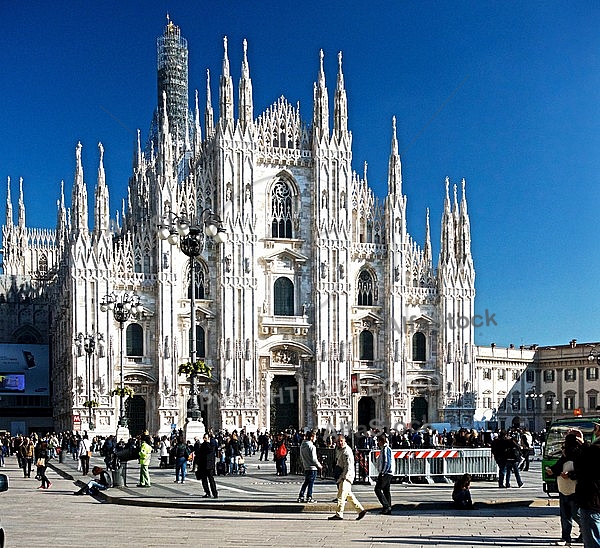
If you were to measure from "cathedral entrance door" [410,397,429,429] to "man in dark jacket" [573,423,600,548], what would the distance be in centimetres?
5500

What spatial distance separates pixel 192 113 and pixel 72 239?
30.3 meters

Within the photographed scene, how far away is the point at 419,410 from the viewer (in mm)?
65688

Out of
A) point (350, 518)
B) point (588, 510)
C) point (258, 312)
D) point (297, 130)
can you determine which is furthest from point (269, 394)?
point (588, 510)

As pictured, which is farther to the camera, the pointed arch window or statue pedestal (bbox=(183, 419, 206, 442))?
the pointed arch window

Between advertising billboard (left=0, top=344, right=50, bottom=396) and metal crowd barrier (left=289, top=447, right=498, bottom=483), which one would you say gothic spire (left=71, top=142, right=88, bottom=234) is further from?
metal crowd barrier (left=289, top=447, right=498, bottom=483)

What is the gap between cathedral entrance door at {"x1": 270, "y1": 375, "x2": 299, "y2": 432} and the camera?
62500 mm

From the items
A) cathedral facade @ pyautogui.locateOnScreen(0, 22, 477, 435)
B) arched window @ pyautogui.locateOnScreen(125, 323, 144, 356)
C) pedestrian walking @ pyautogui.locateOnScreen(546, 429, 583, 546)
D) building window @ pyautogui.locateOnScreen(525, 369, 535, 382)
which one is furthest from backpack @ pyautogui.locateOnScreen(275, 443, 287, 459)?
building window @ pyautogui.locateOnScreen(525, 369, 535, 382)

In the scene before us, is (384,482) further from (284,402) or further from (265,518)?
(284,402)

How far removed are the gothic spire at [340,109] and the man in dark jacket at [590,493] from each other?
54.5 meters

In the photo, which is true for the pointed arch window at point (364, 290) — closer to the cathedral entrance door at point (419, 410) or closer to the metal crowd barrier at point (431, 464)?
the cathedral entrance door at point (419, 410)

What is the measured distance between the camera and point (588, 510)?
10.3 meters

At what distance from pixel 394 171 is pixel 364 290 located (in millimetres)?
7790

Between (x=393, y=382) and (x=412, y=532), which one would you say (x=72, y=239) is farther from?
(x=412, y=532)

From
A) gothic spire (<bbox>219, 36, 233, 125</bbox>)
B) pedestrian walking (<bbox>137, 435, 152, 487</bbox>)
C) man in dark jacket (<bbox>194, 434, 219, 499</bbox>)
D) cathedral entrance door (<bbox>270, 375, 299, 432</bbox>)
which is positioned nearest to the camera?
man in dark jacket (<bbox>194, 434, 219, 499</bbox>)
